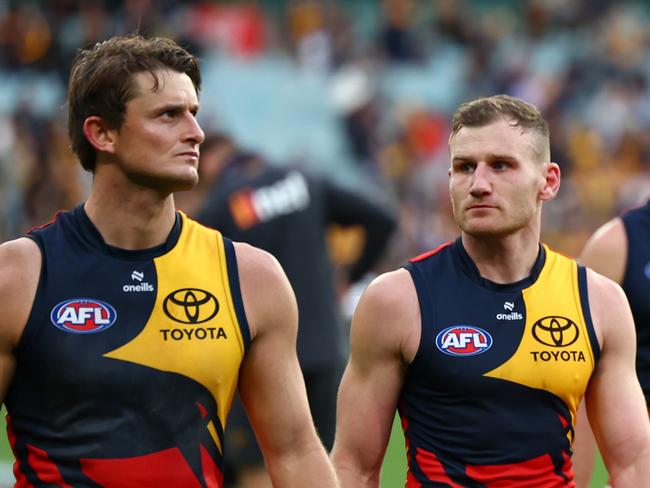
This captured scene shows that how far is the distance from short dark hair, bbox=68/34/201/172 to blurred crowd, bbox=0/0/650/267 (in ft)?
41.0

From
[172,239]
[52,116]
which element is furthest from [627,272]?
[52,116]

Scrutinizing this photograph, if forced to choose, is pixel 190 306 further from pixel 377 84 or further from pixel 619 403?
pixel 377 84

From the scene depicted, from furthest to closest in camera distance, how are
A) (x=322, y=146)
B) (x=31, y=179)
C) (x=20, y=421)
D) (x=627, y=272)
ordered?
(x=322, y=146) → (x=31, y=179) → (x=627, y=272) → (x=20, y=421)

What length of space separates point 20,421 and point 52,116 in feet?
49.4

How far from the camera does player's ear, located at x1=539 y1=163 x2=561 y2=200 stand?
4.79 m

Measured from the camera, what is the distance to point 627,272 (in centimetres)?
570

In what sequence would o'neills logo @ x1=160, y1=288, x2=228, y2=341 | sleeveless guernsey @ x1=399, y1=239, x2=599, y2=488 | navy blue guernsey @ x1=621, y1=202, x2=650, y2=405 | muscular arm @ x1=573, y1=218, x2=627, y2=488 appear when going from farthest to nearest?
navy blue guernsey @ x1=621, y1=202, x2=650, y2=405 < muscular arm @ x1=573, y1=218, x2=627, y2=488 < sleeveless guernsey @ x1=399, y1=239, x2=599, y2=488 < o'neills logo @ x1=160, y1=288, x2=228, y2=341

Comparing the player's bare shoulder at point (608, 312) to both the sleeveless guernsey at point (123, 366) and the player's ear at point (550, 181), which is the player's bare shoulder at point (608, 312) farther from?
the sleeveless guernsey at point (123, 366)

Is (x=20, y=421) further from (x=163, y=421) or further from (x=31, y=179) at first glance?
(x=31, y=179)

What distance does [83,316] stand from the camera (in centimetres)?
411

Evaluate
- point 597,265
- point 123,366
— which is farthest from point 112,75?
point 597,265

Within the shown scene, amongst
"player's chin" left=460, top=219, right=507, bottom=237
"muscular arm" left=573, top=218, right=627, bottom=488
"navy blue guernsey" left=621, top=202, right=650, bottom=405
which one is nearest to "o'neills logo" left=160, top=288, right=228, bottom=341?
"player's chin" left=460, top=219, right=507, bottom=237

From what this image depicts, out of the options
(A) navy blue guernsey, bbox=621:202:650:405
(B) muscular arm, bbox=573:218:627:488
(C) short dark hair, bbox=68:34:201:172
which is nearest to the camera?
(C) short dark hair, bbox=68:34:201:172

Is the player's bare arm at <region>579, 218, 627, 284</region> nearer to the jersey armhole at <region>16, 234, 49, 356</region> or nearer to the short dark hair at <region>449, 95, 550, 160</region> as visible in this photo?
the short dark hair at <region>449, 95, 550, 160</region>
